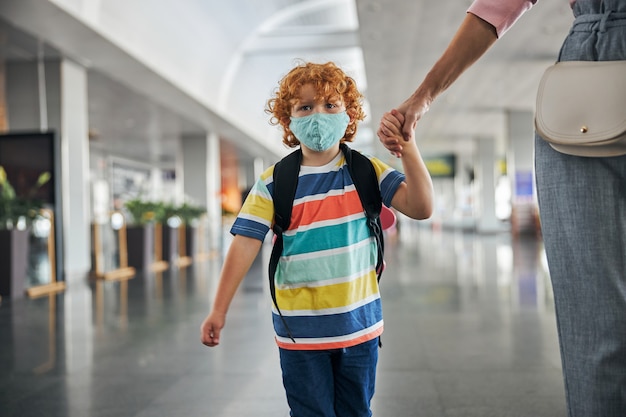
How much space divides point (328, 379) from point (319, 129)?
69cm

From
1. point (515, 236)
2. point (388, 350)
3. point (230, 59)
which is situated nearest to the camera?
point (388, 350)

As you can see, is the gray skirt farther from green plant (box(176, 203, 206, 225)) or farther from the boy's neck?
green plant (box(176, 203, 206, 225))

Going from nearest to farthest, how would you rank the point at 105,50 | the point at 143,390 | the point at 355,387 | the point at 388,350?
the point at 355,387 → the point at 143,390 → the point at 388,350 → the point at 105,50

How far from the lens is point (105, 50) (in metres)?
9.40

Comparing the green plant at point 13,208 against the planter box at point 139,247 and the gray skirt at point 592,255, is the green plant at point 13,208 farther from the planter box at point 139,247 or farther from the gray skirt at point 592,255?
the gray skirt at point 592,255

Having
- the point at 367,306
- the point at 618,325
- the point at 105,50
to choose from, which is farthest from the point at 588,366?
the point at 105,50

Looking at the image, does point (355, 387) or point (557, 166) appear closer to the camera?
point (557, 166)

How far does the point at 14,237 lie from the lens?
24.7 feet

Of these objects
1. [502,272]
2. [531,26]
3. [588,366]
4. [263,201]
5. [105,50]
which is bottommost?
[502,272]

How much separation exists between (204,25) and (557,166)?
11.4m

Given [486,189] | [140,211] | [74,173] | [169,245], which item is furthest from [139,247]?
[486,189]

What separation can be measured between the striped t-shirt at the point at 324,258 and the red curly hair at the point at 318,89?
0.62 ft

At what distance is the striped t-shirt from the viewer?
1.50 metres

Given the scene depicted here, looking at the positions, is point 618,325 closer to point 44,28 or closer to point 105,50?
point 44,28
